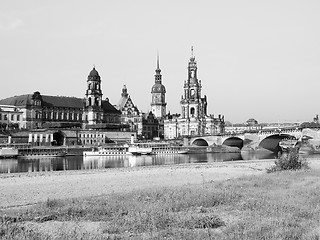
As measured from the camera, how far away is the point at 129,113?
131125 mm

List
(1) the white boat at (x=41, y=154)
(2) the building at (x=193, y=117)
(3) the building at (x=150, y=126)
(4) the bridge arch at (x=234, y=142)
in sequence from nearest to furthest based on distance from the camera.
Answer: (1) the white boat at (x=41, y=154), (4) the bridge arch at (x=234, y=142), (2) the building at (x=193, y=117), (3) the building at (x=150, y=126)

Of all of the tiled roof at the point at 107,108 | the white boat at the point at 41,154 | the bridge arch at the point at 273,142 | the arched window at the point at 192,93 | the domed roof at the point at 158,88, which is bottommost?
the white boat at the point at 41,154

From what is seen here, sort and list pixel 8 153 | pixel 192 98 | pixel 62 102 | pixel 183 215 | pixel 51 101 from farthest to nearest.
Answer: pixel 192 98 → pixel 62 102 → pixel 51 101 → pixel 8 153 → pixel 183 215

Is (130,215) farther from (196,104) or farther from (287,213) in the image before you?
(196,104)

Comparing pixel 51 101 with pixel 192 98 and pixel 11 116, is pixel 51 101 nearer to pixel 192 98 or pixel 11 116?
pixel 11 116

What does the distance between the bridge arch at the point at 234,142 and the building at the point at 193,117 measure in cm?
2113

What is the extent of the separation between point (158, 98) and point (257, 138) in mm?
59345

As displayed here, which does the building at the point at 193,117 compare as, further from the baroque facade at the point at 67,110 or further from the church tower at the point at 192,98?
the baroque facade at the point at 67,110

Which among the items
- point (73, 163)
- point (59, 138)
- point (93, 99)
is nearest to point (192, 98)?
point (93, 99)

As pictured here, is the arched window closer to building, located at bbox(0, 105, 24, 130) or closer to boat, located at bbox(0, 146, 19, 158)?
building, located at bbox(0, 105, 24, 130)

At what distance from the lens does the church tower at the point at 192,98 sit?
122 m

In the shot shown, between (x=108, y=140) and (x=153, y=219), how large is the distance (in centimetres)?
8811

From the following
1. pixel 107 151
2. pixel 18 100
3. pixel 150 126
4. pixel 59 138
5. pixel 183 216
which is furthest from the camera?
pixel 150 126

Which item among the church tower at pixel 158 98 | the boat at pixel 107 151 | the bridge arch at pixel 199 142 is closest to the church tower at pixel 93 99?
the bridge arch at pixel 199 142
